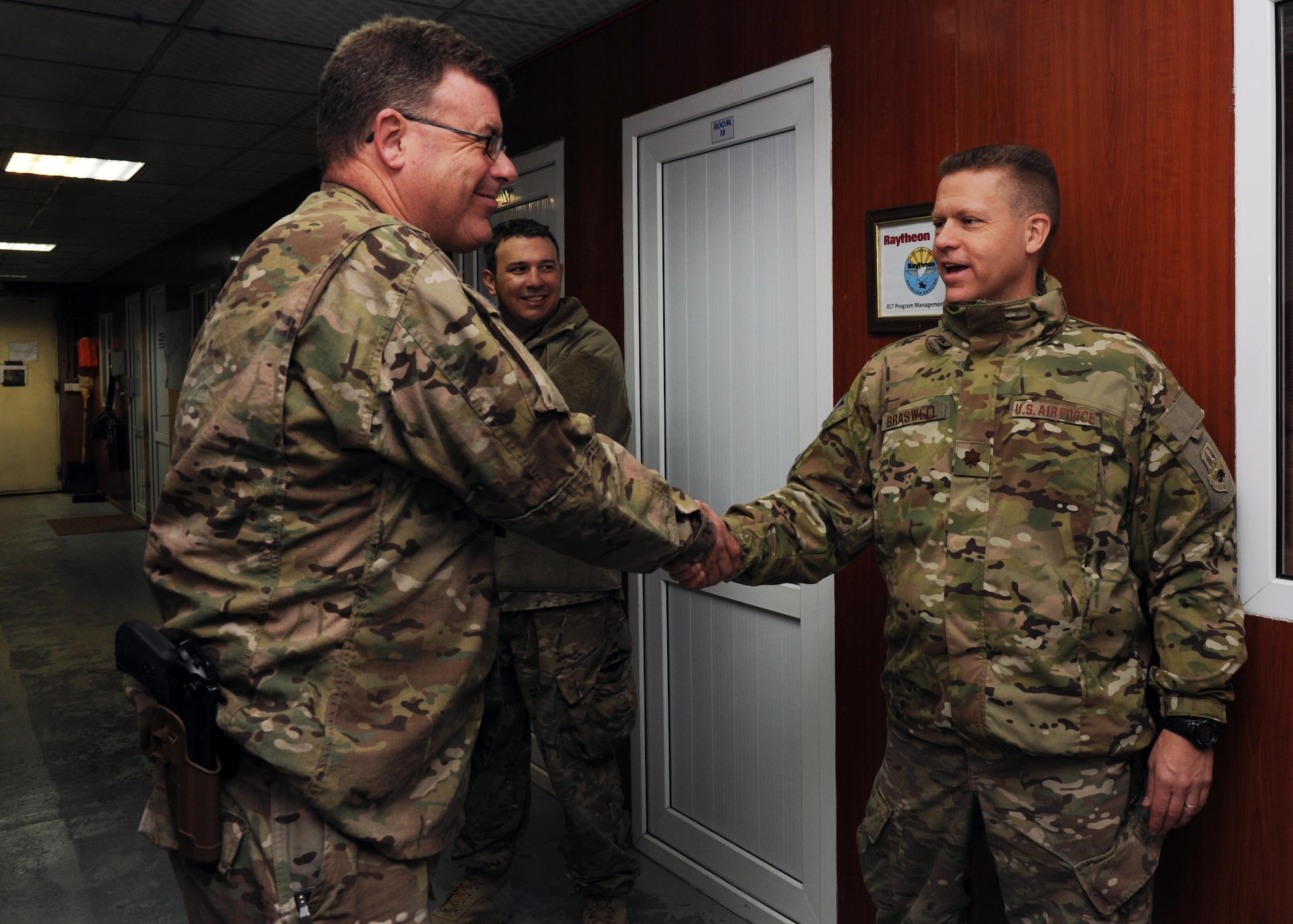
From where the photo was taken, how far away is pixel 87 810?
3500 millimetres

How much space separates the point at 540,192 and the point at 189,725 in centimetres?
275

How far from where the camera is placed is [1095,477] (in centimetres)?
161

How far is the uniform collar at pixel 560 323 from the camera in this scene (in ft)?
8.70

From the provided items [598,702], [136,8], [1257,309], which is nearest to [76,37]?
[136,8]

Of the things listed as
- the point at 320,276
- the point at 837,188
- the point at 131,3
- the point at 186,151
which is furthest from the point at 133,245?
the point at 320,276

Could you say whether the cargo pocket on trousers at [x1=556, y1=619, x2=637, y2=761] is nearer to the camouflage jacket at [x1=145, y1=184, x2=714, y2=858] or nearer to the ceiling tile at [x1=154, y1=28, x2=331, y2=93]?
the camouflage jacket at [x1=145, y1=184, x2=714, y2=858]

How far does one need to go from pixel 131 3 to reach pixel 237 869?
2813 millimetres

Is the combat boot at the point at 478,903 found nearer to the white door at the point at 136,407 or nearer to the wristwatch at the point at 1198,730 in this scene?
the wristwatch at the point at 1198,730

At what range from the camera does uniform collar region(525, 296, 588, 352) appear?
8.70 ft

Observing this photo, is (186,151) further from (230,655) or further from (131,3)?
(230,655)

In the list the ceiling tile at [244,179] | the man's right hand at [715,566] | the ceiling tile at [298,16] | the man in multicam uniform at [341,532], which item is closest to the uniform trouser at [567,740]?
the man's right hand at [715,566]

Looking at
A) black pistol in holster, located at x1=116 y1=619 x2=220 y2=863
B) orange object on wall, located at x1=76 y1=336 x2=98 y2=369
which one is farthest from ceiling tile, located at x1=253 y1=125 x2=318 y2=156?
orange object on wall, located at x1=76 y1=336 x2=98 y2=369

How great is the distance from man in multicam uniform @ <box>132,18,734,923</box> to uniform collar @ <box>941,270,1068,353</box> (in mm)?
800

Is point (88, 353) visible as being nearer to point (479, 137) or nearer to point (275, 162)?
point (275, 162)
